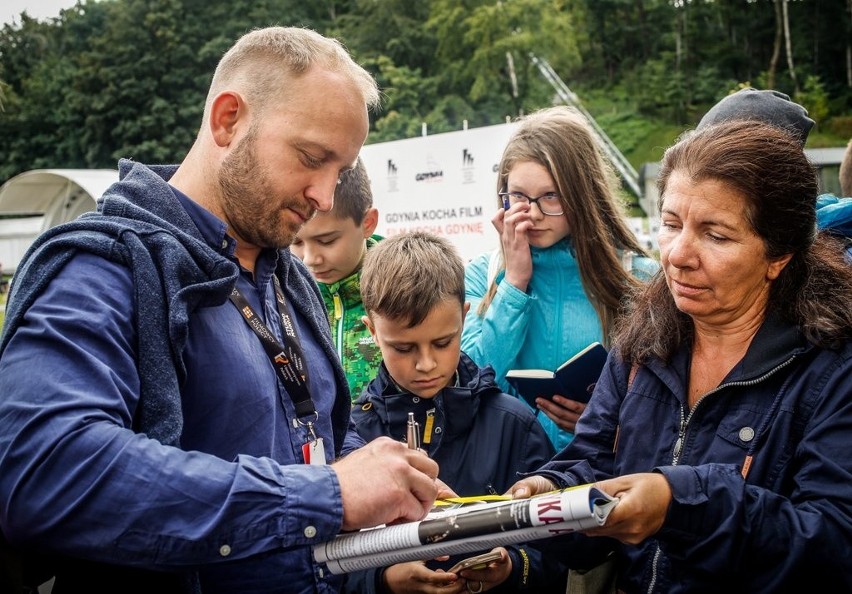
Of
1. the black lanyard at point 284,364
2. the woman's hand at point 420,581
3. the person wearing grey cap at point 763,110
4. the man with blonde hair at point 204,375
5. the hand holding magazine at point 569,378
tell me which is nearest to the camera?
the man with blonde hair at point 204,375

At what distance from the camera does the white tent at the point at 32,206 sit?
92.6ft

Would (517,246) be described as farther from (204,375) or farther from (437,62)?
(437,62)

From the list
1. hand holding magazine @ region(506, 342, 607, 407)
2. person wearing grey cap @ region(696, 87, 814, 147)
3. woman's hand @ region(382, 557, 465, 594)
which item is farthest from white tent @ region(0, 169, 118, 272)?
woman's hand @ region(382, 557, 465, 594)

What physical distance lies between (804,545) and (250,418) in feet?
4.19

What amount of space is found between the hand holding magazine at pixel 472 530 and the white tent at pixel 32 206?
28.8 meters

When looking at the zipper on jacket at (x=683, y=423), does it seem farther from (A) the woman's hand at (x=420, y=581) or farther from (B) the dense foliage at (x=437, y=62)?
(B) the dense foliage at (x=437, y=62)

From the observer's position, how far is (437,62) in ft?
136

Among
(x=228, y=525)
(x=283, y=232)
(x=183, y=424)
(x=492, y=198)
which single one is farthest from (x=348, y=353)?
(x=492, y=198)

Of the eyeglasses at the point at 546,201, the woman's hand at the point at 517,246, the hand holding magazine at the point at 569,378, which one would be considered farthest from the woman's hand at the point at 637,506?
the eyeglasses at the point at 546,201

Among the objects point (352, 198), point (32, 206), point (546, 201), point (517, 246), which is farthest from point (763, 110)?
point (32, 206)

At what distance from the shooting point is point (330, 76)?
201 cm

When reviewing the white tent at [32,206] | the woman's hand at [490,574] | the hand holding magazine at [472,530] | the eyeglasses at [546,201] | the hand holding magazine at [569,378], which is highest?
the eyeglasses at [546,201]

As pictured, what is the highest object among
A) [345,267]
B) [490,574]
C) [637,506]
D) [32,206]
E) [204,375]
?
[204,375]

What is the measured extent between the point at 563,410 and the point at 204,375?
1.50 meters
